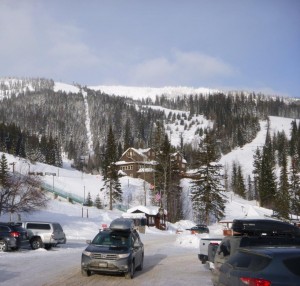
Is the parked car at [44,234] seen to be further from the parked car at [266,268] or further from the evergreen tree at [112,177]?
the evergreen tree at [112,177]

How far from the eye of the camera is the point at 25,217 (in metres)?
55.4

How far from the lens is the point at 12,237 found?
2392cm

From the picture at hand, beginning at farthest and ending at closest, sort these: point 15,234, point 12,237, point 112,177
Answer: point 112,177 < point 15,234 < point 12,237

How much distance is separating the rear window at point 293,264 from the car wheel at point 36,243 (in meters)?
22.5

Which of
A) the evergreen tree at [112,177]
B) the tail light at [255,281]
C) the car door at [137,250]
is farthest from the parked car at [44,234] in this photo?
the evergreen tree at [112,177]

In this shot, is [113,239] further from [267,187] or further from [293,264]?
[267,187]

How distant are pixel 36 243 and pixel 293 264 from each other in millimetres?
22735

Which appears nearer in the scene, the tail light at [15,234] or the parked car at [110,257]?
the parked car at [110,257]

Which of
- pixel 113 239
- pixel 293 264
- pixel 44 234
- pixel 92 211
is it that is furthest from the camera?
pixel 92 211

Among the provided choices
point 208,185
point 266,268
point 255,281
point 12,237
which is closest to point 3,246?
point 12,237

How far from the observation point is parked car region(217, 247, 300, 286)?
7066mm

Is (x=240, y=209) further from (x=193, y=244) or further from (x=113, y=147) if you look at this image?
(x=193, y=244)

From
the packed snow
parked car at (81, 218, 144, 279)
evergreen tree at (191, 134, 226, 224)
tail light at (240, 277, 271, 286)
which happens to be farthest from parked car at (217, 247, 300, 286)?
evergreen tree at (191, 134, 226, 224)

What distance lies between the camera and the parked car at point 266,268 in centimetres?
707
